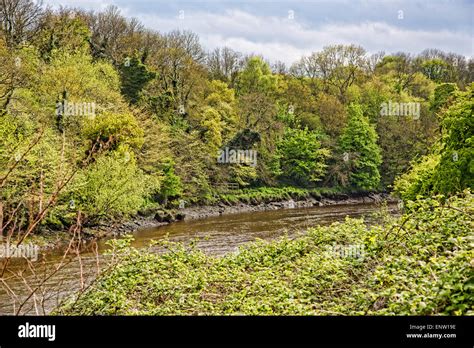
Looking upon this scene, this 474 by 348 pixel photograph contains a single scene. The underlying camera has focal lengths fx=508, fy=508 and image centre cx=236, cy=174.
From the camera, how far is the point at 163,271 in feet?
31.1

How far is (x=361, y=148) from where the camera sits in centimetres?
3272

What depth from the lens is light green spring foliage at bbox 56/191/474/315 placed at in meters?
5.59

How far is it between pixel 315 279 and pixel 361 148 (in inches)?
1022

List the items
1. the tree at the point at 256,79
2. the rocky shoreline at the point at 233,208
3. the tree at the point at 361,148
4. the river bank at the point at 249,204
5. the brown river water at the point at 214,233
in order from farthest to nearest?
the tree at the point at 256,79, the tree at the point at 361,148, the river bank at the point at 249,204, the rocky shoreline at the point at 233,208, the brown river water at the point at 214,233

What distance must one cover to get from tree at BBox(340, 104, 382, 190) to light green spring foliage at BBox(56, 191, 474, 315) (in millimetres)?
20551

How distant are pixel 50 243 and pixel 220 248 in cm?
695

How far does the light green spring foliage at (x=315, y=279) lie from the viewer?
5594mm

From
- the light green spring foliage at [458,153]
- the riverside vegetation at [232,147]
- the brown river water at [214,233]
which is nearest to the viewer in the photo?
the riverside vegetation at [232,147]

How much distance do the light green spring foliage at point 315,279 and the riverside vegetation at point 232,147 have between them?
0.04 meters

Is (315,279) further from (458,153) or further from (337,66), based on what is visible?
(337,66)

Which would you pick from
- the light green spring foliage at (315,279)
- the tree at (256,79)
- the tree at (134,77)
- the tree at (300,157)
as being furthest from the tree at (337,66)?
the light green spring foliage at (315,279)

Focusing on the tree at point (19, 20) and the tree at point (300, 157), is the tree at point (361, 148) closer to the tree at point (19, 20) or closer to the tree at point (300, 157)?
the tree at point (300, 157)
